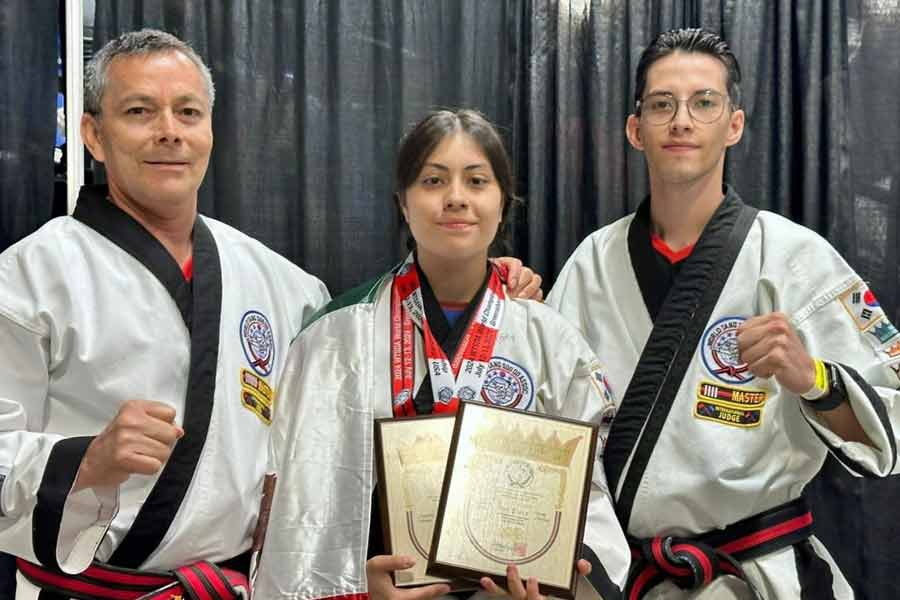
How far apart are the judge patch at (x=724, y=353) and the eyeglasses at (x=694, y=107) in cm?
48

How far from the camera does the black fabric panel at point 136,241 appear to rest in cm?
202

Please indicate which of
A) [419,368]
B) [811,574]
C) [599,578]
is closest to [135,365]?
[419,368]

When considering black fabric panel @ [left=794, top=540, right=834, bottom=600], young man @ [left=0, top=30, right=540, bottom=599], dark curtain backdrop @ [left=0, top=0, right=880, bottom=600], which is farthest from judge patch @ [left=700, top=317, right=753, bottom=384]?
young man @ [left=0, top=30, right=540, bottom=599]

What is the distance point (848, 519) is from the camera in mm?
2764

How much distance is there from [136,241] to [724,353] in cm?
131

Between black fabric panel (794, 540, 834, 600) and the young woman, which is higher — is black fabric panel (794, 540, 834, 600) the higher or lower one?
the lower one

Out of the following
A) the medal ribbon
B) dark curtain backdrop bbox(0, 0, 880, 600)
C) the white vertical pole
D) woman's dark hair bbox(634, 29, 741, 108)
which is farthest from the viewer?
dark curtain backdrop bbox(0, 0, 880, 600)

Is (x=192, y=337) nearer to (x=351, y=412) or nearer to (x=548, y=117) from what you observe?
(x=351, y=412)

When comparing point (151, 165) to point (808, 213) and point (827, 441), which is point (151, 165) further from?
point (808, 213)

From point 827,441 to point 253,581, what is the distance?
4.09 ft

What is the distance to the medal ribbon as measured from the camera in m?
1.97

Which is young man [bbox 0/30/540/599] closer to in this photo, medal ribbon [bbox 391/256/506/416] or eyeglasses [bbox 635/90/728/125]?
medal ribbon [bbox 391/256/506/416]

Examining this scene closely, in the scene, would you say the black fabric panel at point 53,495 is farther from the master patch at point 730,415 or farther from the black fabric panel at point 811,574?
the black fabric panel at point 811,574

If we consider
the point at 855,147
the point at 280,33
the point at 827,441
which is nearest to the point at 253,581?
the point at 827,441
